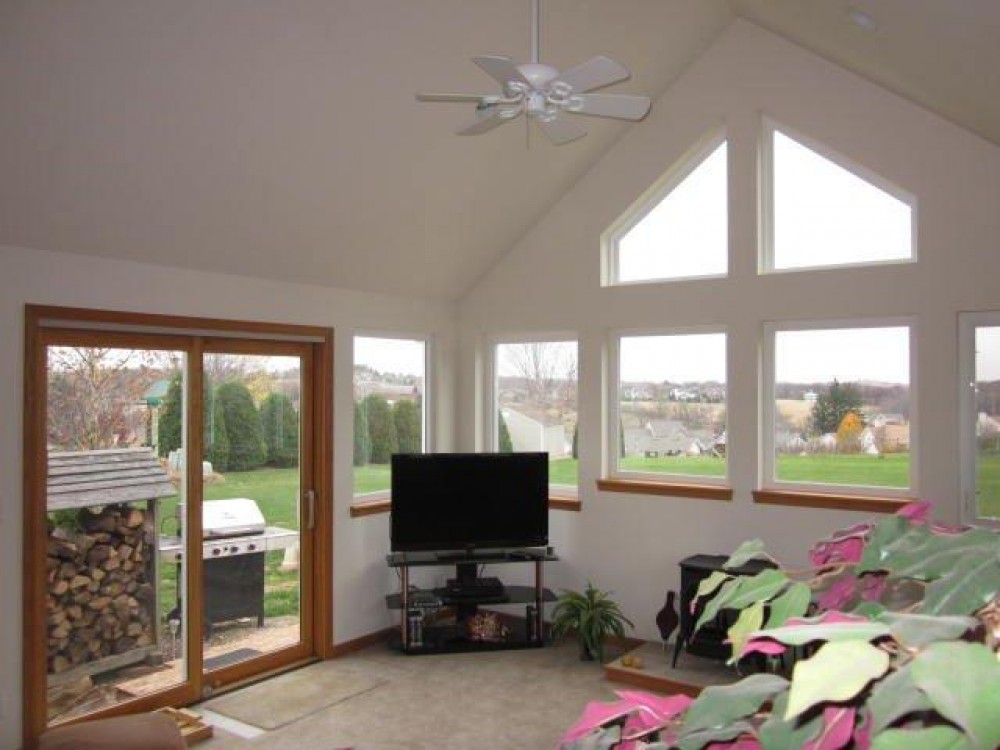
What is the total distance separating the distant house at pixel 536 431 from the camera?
643 centimetres

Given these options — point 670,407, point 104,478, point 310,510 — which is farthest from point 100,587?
point 670,407

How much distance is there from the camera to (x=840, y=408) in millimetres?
5250

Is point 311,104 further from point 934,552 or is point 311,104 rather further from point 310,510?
point 934,552

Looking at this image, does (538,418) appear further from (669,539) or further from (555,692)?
(555,692)

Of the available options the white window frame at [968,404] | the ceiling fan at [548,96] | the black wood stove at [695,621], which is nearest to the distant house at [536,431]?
the black wood stove at [695,621]

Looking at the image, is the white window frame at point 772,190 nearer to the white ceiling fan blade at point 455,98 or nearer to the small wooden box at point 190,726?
the white ceiling fan blade at point 455,98

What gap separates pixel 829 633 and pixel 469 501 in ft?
17.9

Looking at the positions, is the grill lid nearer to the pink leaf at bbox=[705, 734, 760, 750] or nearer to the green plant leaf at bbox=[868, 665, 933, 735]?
the pink leaf at bbox=[705, 734, 760, 750]

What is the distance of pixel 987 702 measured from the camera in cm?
38

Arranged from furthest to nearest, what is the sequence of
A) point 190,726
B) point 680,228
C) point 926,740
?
point 680,228, point 190,726, point 926,740

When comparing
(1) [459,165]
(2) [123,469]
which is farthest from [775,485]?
(2) [123,469]

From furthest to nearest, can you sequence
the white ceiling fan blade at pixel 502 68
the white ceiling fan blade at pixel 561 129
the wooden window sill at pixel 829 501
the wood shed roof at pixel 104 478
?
the wooden window sill at pixel 829 501 < the wood shed roof at pixel 104 478 < the white ceiling fan blade at pixel 561 129 < the white ceiling fan blade at pixel 502 68

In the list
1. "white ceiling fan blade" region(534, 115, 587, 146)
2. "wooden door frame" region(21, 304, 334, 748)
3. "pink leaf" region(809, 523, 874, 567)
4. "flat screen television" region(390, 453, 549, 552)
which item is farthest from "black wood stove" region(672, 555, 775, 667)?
"pink leaf" region(809, 523, 874, 567)

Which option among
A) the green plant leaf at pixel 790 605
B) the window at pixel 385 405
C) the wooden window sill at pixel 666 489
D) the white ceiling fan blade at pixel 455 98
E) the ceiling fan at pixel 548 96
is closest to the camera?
the green plant leaf at pixel 790 605
